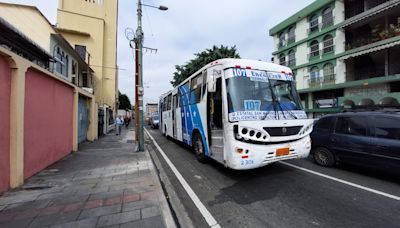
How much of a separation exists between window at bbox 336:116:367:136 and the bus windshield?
61.8 inches

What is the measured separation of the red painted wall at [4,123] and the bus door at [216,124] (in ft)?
14.9

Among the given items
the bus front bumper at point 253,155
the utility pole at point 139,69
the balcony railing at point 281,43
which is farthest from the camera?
the balcony railing at point 281,43

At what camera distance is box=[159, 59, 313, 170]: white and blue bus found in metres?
4.42

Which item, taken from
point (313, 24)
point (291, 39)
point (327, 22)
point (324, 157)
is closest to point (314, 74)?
point (327, 22)

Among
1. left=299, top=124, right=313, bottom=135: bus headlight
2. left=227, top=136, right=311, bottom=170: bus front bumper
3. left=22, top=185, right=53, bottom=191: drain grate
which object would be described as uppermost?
left=299, top=124, right=313, bottom=135: bus headlight

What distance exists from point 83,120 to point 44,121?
5.47 m

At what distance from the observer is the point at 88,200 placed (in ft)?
12.8

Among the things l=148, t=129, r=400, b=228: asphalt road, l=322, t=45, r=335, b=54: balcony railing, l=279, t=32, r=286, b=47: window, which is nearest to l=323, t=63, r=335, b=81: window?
l=322, t=45, r=335, b=54: balcony railing

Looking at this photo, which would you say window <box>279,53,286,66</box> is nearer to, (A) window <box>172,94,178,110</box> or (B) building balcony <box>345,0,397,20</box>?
(B) building balcony <box>345,0,397,20</box>

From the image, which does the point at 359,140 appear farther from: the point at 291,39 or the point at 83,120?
the point at 291,39

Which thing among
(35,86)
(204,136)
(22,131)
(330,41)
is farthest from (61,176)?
(330,41)

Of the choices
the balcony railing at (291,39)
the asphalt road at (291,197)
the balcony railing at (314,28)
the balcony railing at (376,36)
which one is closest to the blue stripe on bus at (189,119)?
the asphalt road at (291,197)

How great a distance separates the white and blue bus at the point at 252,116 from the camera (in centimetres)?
442

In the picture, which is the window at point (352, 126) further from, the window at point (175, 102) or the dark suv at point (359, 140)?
the window at point (175, 102)
